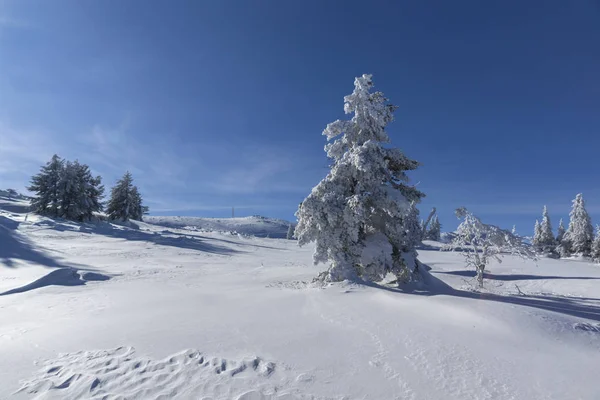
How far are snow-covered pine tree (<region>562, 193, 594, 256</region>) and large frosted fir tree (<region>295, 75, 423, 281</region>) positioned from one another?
173ft

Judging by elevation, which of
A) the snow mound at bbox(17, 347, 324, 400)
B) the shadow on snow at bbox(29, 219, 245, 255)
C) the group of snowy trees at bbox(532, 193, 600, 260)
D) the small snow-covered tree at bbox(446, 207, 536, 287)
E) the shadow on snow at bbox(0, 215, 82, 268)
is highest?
the group of snowy trees at bbox(532, 193, 600, 260)

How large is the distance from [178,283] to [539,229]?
72114 mm

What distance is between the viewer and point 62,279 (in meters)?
14.3

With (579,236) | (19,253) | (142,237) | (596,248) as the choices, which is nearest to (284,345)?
(19,253)

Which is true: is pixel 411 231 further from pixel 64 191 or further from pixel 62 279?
pixel 64 191

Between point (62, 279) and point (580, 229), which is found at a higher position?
point (580, 229)

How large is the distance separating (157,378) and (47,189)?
1870 inches

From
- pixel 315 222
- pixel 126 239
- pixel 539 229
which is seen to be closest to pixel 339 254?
pixel 315 222

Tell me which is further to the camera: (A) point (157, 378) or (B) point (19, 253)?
(B) point (19, 253)

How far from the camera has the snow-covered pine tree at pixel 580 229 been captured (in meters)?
51.5

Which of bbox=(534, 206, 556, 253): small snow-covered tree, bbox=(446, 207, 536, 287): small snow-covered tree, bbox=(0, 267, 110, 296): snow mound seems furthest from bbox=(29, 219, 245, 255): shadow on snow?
bbox=(534, 206, 556, 253): small snow-covered tree

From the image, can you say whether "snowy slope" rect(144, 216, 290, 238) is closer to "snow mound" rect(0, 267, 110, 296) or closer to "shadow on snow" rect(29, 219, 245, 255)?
"shadow on snow" rect(29, 219, 245, 255)

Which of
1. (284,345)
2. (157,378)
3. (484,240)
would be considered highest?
(484,240)

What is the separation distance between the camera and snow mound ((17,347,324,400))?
5.09 metres
